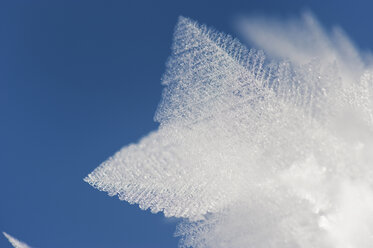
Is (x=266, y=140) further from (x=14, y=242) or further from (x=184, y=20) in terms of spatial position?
(x=14, y=242)

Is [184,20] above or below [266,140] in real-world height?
above

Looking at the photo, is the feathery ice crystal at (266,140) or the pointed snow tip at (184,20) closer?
the feathery ice crystal at (266,140)

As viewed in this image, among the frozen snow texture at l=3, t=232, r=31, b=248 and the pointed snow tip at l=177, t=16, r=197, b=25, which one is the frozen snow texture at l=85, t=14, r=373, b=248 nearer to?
the pointed snow tip at l=177, t=16, r=197, b=25

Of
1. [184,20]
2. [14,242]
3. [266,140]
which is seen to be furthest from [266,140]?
[14,242]

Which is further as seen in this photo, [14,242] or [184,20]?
[14,242]

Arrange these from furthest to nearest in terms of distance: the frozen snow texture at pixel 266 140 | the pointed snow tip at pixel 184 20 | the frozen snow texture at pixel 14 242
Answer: the frozen snow texture at pixel 14 242, the pointed snow tip at pixel 184 20, the frozen snow texture at pixel 266 140

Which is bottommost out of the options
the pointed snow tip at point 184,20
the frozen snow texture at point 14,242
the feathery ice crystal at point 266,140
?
the frozen snow texture at point 14,242

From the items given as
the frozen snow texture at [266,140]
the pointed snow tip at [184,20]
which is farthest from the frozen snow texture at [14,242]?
the pointed snow tip at [184,20]

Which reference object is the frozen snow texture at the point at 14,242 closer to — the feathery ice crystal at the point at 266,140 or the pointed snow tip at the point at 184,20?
the feathery ice crystal at the point at 266,140

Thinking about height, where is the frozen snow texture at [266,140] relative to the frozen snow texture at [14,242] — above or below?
above
